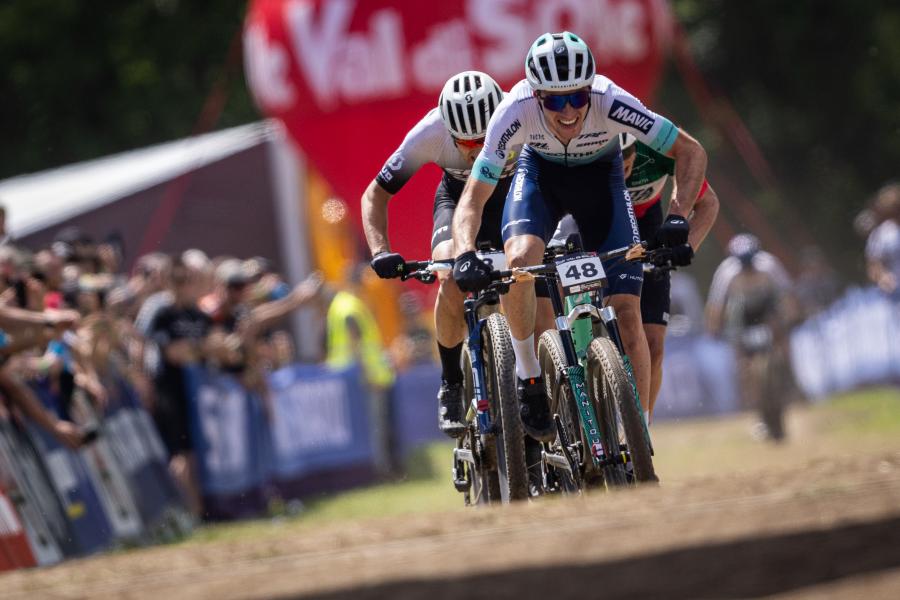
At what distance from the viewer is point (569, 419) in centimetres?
719

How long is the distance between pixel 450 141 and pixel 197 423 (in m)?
5.24

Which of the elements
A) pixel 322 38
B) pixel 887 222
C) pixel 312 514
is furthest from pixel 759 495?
pixel 322 38

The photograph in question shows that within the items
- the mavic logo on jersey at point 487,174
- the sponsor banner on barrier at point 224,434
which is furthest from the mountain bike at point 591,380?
the sponsor banner on barrier at point 224,434

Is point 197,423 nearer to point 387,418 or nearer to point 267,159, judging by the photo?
point 387,418

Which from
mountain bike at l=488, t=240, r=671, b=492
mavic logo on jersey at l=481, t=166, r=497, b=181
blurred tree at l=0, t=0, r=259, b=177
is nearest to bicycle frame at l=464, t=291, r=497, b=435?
mountain bike at l=488, t=240, r=671, b=492

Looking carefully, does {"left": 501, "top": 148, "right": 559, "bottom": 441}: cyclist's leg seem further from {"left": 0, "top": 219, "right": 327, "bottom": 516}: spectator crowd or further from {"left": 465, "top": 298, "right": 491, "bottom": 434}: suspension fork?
{"left": 0, "top": 219, "right": 327, "bottom": 516}: spectator crowd

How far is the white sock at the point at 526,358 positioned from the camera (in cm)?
750

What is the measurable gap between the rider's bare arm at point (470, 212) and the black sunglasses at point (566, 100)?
451 mm

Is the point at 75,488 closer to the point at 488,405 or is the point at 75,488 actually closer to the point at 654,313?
the point at 488,405

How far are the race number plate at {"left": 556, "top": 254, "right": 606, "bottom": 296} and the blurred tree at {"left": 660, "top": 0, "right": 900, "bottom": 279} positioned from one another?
97.6 feet

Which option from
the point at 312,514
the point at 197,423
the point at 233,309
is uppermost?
the point at 233,309

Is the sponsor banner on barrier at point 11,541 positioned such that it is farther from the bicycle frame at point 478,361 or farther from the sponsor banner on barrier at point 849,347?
the sponsor banner on barrier at point 849,347

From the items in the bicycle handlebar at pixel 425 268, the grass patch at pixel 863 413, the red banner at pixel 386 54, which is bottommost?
the grass patch at pixel 863 413

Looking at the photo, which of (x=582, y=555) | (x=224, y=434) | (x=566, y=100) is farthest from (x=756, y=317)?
(x=582, y=555)
